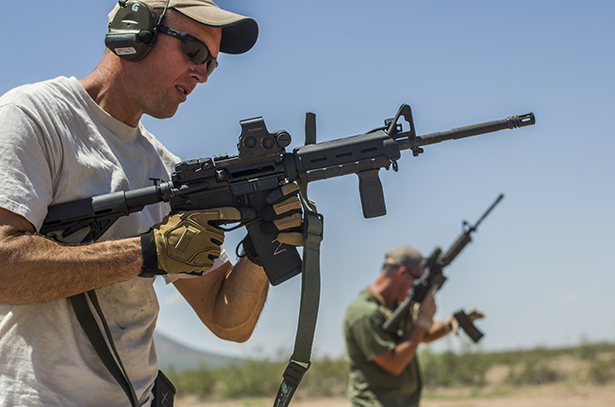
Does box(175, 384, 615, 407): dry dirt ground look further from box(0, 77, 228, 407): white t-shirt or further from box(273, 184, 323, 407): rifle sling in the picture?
box(0, 77, 228, 407): white t-shirt

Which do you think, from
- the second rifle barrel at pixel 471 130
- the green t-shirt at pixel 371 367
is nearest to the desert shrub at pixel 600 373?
the green t-shirt at pixel 371 367

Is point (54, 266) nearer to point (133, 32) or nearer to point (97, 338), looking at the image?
point (97, 338)

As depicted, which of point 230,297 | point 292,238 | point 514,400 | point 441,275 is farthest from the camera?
point 514,400

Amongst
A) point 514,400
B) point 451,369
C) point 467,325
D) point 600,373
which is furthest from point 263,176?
point 600,373

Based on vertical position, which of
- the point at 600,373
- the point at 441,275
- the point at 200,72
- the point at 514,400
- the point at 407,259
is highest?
the point at 200,72

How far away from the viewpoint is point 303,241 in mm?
2910

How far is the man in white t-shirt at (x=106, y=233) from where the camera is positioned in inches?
84.9

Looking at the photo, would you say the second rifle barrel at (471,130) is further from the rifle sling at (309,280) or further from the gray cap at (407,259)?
the gray cap at (407,259)

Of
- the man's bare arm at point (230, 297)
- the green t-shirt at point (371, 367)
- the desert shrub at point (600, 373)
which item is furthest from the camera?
the desert shrub at point (600, 373)

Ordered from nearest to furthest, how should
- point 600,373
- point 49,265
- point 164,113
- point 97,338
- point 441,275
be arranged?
1. point 49,265
2. point 97,338
3. point 164,113
4. point 441,275
5. point 600,373

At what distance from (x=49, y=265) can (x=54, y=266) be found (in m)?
0.02

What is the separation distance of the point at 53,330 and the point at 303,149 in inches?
55.8

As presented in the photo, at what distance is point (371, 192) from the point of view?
10.1 feet

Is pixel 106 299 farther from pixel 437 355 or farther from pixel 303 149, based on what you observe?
pixel 437 355
